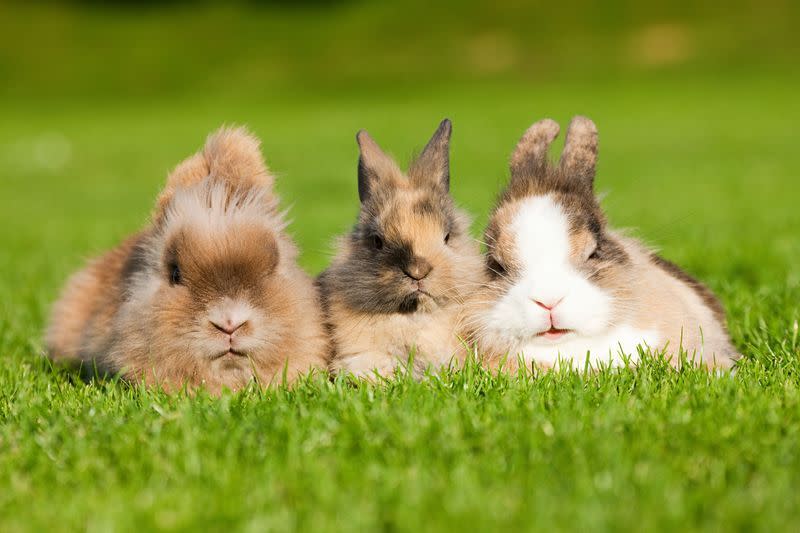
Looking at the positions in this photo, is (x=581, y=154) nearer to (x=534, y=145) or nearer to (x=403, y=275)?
(x=534, y=145)

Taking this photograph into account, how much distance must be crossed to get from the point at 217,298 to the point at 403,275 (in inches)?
30.4

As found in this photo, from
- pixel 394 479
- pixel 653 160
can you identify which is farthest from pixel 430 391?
pixel 653 160

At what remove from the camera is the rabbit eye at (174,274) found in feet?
13.4

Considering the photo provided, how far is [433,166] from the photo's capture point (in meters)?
4.35

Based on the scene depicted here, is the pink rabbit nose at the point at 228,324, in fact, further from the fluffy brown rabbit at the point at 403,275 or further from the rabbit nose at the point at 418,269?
the rabbit nose at the point at 418,269

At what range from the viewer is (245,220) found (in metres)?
4.15

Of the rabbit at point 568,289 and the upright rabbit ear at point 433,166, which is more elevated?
the upright rabbit ear at point 433,166

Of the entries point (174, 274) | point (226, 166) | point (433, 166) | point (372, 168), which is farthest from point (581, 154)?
point (174, 274)

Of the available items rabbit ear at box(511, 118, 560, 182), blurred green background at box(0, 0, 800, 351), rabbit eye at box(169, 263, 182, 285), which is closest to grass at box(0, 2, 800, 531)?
rabbit ear at box(511, 118, 560, 182)

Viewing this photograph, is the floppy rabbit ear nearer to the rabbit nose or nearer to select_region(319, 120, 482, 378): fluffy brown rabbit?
select_region(319, 120, 482, 378): fluffy brown rabbit

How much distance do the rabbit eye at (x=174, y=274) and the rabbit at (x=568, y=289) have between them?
1253mm

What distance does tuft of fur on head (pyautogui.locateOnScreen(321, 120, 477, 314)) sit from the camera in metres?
3.97

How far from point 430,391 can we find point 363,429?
47 cm

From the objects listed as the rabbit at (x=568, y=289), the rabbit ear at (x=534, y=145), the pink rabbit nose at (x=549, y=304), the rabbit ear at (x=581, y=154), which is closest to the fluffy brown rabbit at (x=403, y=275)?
the rabbit at (x=568, y=289)
